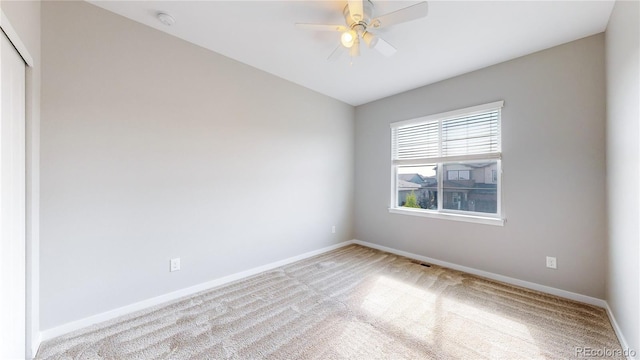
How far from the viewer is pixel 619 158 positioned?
185 centimetres

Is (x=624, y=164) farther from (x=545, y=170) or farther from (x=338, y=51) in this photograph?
(x=338, y=51)

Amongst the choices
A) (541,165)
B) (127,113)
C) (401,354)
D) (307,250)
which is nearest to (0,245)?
(127,113)

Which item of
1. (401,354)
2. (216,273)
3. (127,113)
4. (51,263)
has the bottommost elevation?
(401,354)

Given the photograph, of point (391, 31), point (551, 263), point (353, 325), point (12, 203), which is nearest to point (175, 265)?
point (12, 203)

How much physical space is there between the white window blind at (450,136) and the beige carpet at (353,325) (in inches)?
63.9

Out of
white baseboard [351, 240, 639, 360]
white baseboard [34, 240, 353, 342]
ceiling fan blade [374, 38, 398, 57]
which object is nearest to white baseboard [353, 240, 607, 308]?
white baseboard [351, 240, 639, 360]

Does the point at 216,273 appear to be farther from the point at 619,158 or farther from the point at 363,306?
the point at 619,158

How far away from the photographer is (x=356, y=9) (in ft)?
5.61

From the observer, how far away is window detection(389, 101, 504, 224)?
294 cm

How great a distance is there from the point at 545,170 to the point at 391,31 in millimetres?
2176

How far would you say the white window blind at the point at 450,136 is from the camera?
2932mm

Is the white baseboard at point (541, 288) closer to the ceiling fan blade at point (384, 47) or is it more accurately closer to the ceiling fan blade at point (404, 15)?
the ceiling fan blade at point (404, 15)

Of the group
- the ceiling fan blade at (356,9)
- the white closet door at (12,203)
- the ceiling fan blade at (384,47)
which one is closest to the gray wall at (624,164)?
the ceiling fan blade at (384,47)

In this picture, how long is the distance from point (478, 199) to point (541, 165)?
2.40ft
